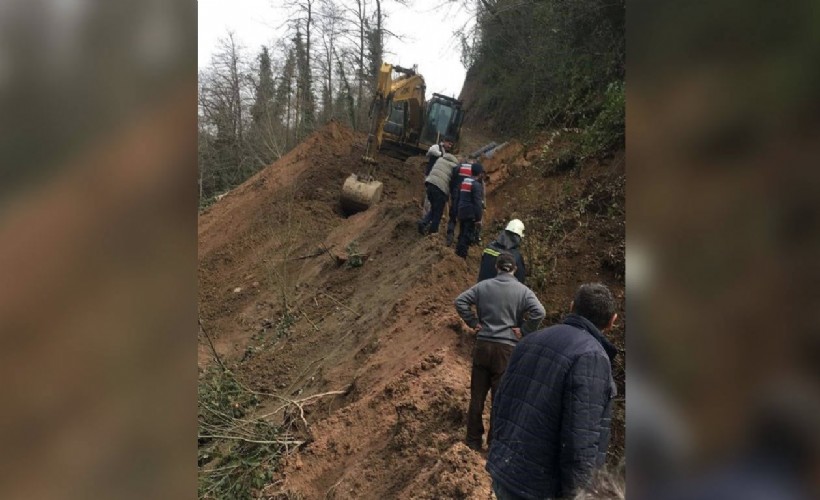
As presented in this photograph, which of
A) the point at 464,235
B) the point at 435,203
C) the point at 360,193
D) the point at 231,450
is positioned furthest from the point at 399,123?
the point at 231,450

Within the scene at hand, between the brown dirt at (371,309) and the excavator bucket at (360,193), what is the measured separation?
20.6 inches

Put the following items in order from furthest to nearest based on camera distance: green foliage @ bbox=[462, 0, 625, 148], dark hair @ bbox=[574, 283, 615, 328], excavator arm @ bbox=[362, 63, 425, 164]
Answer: excavator arm @ bbox=[362, 63, 425, 164]
green foliage @ bbox=[462, 0, 625, 148]
dark hair @ bbox=[574, 283, 615, 328]

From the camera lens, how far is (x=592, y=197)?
10.6 meters

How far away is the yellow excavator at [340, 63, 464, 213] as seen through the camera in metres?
17.0

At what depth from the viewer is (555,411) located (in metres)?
3.01

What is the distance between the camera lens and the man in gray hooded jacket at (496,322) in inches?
207

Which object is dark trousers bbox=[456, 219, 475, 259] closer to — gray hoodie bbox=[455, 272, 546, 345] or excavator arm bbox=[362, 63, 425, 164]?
gray hoodie bbox=[455, 272, 546, 345]

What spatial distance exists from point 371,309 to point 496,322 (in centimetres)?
602

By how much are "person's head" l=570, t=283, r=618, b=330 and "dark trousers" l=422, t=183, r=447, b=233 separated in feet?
24.8

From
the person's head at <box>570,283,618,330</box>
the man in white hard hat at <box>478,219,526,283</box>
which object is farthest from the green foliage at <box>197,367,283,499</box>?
the person's head at <box>570,283,618,330</box>

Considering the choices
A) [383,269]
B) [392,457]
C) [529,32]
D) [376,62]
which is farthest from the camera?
[376,62]
